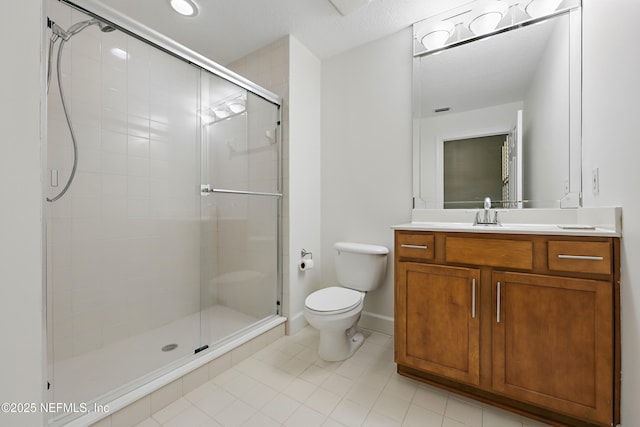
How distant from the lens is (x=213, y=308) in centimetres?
185

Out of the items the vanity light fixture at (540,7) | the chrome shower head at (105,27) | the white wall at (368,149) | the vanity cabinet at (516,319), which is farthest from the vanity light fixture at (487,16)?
the chrome shower head at (105,27)

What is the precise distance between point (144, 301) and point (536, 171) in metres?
2.77

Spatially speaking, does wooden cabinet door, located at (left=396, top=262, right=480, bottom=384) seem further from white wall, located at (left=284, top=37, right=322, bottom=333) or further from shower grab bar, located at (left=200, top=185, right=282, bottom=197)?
shower grab bar, located at (left=200, top=185, right=282, bottom=197)

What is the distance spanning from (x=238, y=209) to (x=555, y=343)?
1.94 m

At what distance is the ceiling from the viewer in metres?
1.78

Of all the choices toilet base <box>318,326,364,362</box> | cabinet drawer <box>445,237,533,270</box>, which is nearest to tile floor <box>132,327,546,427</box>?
toilet base <box>318,326,364,362</box>

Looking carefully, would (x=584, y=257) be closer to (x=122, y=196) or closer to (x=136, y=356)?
(x=136, y=356)

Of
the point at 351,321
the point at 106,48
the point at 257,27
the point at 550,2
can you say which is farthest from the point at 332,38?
the point at 351,321

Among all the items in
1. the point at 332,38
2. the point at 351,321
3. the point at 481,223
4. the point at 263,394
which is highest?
the point at 332,38

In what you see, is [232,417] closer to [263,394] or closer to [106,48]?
[263,394]

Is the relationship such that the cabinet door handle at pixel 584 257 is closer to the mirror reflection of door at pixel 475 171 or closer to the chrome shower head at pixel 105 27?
the mirror reflection of door at pixel 475 171

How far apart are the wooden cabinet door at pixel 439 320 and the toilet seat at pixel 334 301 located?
0.32m

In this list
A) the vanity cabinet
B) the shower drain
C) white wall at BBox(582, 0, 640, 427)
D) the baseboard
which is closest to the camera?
white wall at BBox(582, 0, 640, 427)

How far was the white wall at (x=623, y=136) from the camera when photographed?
0.96 metres
